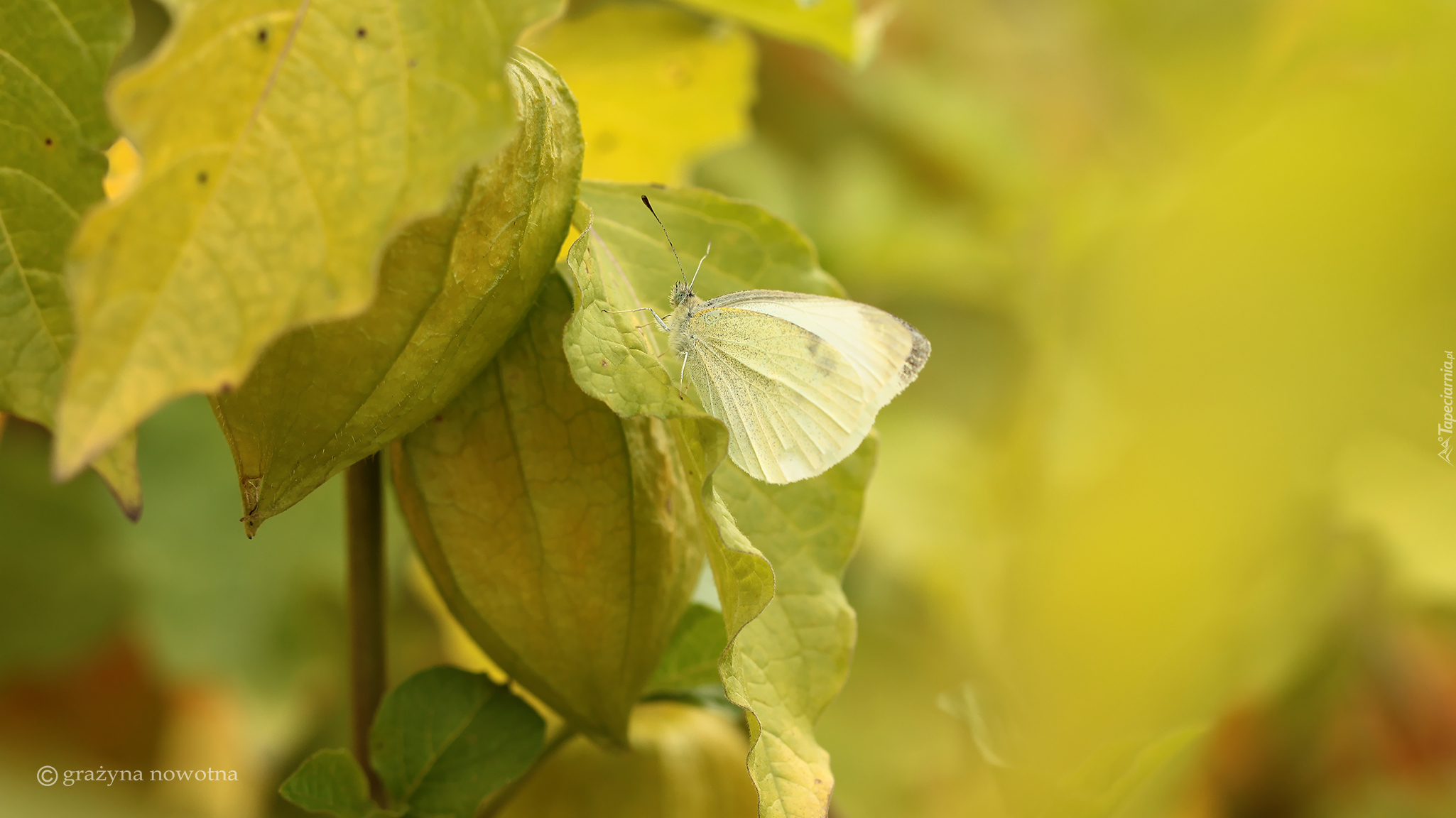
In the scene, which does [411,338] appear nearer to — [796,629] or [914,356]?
[796,629]

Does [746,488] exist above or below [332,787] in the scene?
above

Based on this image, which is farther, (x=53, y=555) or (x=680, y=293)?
(x=53, y=555)

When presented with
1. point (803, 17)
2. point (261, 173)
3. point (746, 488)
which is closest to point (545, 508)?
point (746, 488)

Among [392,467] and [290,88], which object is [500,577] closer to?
[392,467]

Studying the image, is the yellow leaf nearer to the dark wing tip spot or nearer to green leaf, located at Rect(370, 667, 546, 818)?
the dark wing tip spot

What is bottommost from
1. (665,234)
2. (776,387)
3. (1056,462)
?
(776,387)

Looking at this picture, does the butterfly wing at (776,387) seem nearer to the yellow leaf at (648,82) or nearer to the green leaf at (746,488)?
the green leaf at (746,488)

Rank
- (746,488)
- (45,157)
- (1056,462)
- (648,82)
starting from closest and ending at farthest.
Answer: (1056,462), (45,157), (746,488), (648,82)

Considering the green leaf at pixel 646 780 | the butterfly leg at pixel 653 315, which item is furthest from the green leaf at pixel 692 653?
the butterfly leg at pixel 653 315
